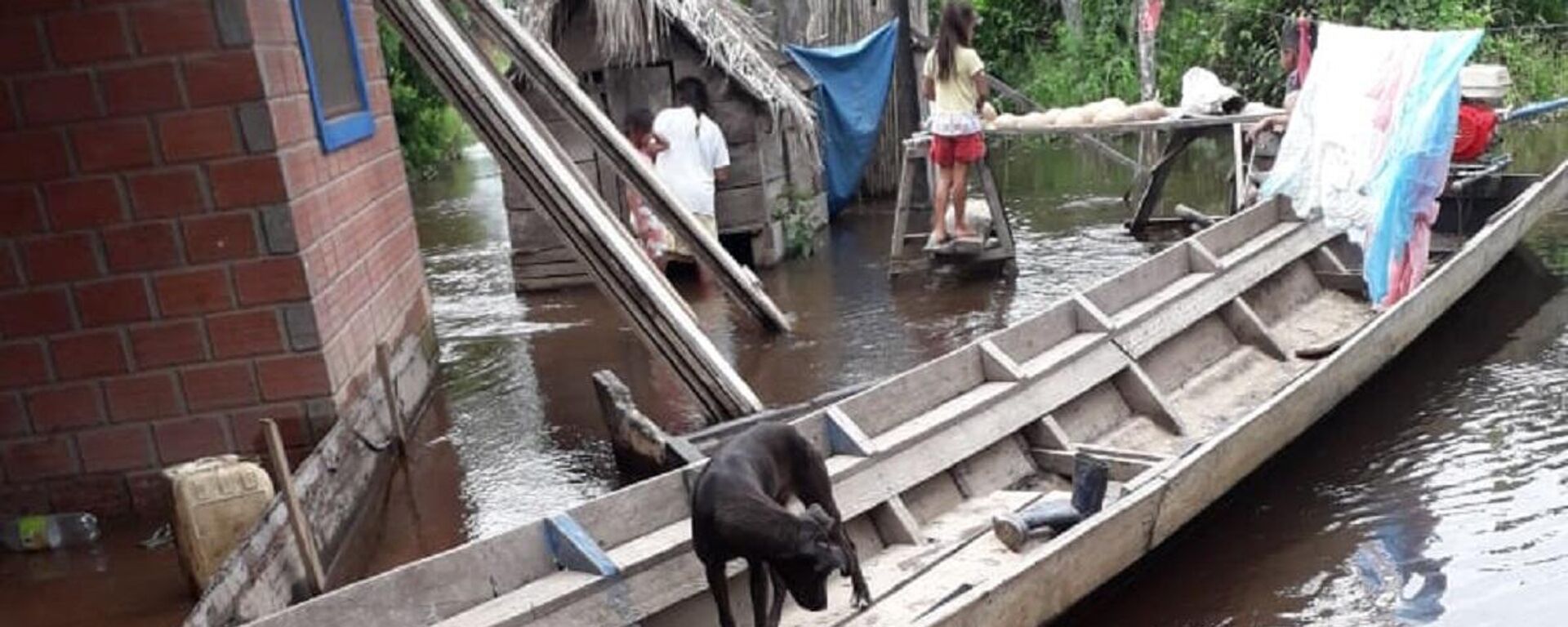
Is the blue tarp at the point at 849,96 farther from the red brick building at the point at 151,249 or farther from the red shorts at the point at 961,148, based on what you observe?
the red brick building at the point at 151,249

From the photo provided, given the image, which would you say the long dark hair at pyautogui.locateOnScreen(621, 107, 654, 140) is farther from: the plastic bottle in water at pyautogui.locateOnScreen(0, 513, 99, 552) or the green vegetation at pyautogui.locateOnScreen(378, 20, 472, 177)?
the green vegetation at pyautogui.locateOnScreen(378, 20, 472, 177)

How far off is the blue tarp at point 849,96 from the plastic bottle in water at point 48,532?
25.1ft

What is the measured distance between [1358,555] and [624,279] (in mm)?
3449

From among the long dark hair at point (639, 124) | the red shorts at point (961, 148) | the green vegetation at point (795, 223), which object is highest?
the long dark hair at point (639, 124)

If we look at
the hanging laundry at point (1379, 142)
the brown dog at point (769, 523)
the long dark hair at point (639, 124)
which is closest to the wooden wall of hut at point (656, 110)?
the long dark hair at point (639, 124)

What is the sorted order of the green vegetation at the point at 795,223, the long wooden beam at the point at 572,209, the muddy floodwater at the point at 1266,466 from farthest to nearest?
the green vegetation at the point at 795,223 < the long wooden beam at the point at 572,209 < the muddy floodwater at the point at 1266,466

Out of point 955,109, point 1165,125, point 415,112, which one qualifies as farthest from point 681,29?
point 415,112

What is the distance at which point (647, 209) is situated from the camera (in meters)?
9.52

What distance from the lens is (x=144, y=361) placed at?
205 inches

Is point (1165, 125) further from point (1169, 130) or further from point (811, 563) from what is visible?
point (811, 563)

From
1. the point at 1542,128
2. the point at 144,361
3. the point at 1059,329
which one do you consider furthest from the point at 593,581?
the point at 1542,128

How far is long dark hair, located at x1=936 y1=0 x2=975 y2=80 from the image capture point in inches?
332

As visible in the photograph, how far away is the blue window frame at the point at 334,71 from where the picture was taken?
5.71m

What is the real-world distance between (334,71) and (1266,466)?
4877 mm
